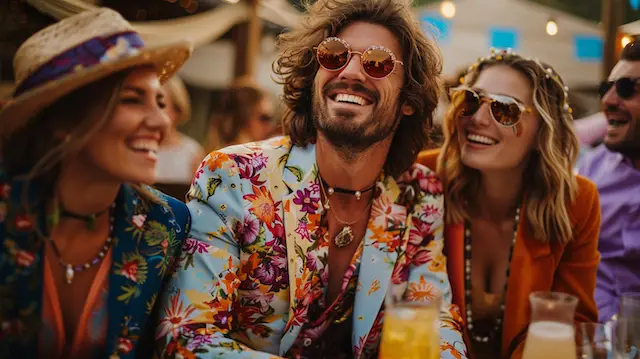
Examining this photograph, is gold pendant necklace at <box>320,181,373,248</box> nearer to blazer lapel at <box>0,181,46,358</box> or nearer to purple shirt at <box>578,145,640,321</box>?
blazer lapel at <box>0,181,46,358</box>

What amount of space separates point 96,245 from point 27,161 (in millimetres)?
283

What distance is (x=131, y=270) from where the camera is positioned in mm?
1631

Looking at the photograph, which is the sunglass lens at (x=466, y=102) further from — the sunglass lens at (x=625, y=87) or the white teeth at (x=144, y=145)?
the white teeth at (x=144, y=145)

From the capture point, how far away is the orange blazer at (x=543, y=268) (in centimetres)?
257

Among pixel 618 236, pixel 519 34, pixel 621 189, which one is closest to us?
pixel 618 236

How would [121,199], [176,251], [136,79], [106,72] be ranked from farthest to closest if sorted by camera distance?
[176,251] → [121,199] → [136,79] → [106,72]

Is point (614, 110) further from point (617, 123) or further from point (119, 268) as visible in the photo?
point (119, 268)

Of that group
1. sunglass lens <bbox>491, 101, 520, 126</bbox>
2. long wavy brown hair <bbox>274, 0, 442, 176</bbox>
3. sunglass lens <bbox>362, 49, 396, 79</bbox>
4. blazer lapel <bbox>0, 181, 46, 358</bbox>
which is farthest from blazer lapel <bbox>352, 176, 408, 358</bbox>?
blazer lapel <bbox>0, 181, 46, 358</bbox>

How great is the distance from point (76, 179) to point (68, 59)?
28cm

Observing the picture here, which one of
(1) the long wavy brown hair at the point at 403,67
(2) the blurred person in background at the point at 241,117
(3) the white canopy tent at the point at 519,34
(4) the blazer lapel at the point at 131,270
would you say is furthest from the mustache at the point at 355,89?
(3) the white canopy tent at the point at 519,34

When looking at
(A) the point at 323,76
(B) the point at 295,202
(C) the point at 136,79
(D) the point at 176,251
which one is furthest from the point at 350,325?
(C) the point at 136,79

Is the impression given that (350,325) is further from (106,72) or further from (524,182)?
(106,72)

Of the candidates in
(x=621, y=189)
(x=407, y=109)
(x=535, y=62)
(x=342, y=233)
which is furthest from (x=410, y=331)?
(x=621, y=189)

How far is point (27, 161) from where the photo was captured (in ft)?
4.60
